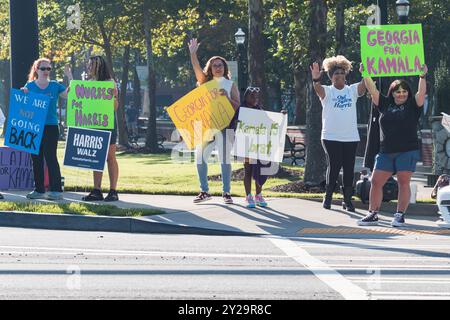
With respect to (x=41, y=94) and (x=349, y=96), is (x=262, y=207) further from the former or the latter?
(x=41, y=94)

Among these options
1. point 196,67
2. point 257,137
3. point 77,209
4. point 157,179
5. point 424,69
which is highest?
point 196,67

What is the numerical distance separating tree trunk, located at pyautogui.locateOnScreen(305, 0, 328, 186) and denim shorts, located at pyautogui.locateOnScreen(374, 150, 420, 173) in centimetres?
499

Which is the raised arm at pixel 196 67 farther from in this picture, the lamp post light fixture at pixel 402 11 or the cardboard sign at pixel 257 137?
the lamp post light fixture at pixel 402 11

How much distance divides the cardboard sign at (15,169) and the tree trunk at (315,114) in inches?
183

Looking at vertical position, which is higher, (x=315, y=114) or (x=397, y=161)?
(x=315, y=114)

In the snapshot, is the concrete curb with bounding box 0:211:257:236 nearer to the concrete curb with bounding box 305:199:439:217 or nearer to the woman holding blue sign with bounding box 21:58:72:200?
the woman holding blue sign with bounding box 21:58:72:200

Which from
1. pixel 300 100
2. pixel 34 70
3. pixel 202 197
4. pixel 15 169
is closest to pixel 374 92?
pixel 202 197

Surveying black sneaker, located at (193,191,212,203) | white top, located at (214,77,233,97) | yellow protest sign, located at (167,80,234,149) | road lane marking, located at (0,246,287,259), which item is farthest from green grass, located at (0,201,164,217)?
road lane marking, located at (0,246,287,259)

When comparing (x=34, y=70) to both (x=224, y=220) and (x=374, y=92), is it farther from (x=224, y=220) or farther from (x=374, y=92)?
(x=374, y=92)

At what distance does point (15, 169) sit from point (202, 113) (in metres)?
3.23

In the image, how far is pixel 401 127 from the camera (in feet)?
38.7

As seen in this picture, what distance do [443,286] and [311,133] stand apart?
31.5 ft

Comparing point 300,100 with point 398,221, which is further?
point 300,100
